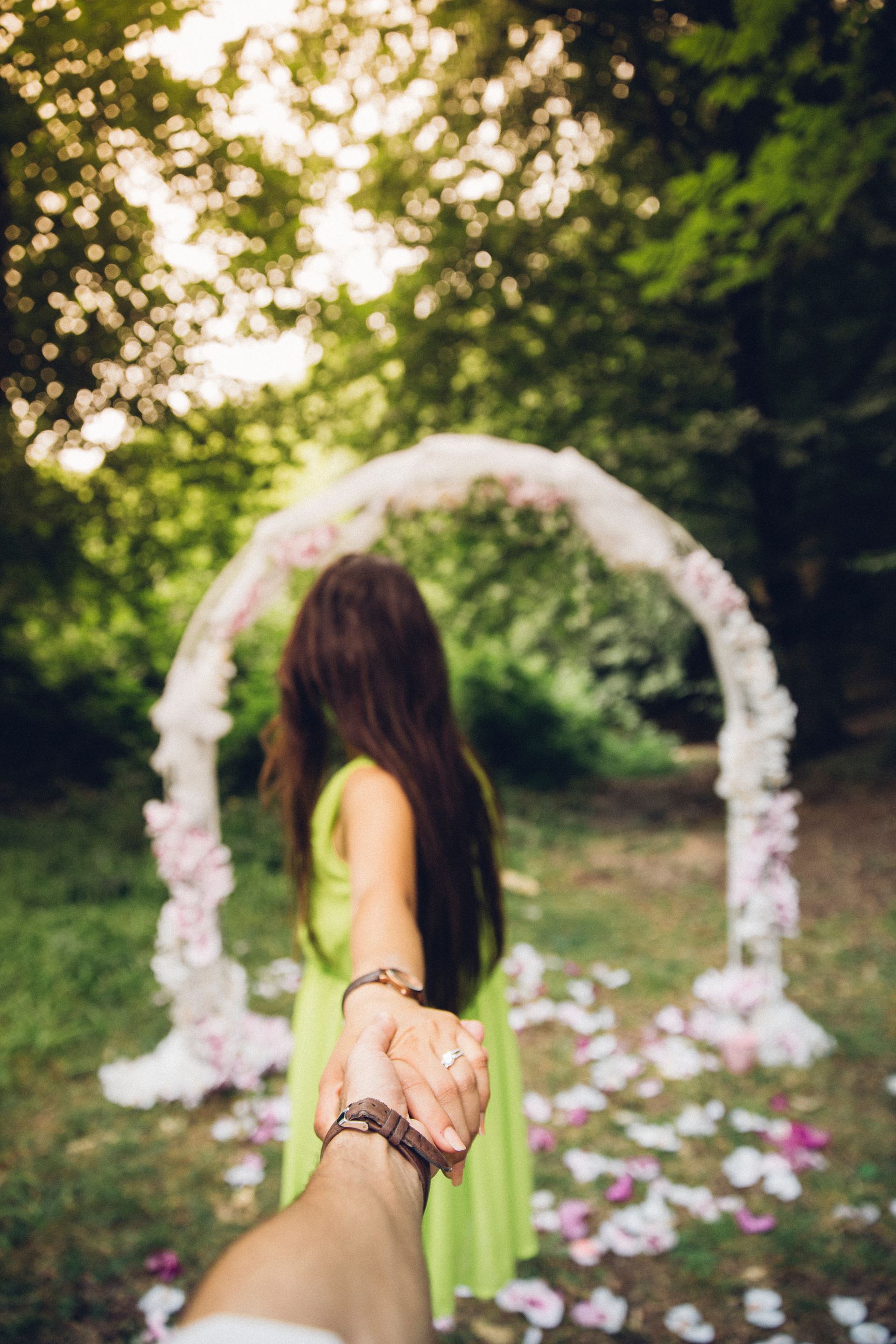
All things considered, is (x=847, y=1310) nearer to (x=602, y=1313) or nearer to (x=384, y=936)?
(x=602, y=1313)

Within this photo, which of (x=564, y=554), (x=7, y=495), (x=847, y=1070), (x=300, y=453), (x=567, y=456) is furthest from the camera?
(x=300, y=453)

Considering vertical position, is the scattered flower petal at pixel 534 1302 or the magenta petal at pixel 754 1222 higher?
the magenta petal at pixel 754 1222

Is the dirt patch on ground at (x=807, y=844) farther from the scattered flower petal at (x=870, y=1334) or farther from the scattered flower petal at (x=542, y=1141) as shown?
the scattered flower petal at (x=870, y=1334)

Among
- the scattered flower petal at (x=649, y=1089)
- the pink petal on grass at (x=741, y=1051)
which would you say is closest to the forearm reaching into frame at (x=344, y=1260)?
the scattered flower petal at (x=649, y=1089)

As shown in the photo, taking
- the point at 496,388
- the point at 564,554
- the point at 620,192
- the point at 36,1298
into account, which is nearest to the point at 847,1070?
the point at 36,1298

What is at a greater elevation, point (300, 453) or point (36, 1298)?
point (300, 453)

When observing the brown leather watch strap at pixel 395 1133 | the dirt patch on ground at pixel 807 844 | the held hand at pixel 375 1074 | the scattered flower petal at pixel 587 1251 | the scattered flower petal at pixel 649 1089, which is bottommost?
the scattered flower petal at pixel 587 1251

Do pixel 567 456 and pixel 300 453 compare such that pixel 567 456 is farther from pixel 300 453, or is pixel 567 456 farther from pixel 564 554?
pixel 300 453

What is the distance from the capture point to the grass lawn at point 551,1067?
2.57 meters

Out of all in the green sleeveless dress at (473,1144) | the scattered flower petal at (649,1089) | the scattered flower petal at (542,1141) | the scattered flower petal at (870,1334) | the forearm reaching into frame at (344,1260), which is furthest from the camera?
the scattered flower petal at (649,1089)

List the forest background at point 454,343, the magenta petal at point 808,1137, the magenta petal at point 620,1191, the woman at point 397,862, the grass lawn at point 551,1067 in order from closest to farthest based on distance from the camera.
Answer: the woman at point 397,862 → the grass lawn at point 551,1067 → the magenta petal at point 620,1191 → the magenta petal at point 808,1137 → the forest background at point 454,343

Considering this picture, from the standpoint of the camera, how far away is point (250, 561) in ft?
11.4

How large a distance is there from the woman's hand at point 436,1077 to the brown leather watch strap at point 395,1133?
0.02 metres

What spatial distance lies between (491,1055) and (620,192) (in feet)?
24.5
